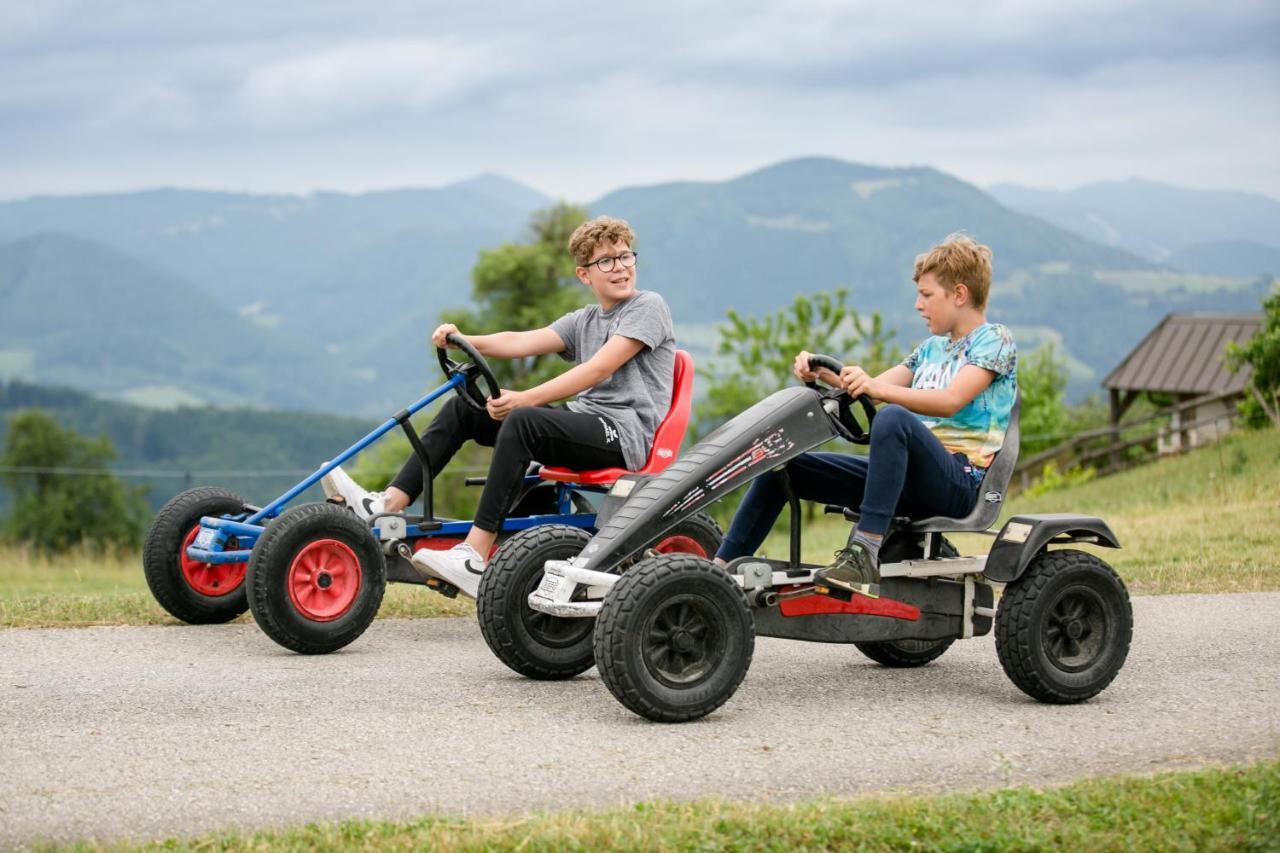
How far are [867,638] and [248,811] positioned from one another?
7.92 feet

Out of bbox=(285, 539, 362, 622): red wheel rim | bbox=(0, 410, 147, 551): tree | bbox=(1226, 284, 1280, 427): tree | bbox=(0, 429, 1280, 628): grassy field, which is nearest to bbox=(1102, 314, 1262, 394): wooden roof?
bbox=(1226, 284, 1280, 427): tree

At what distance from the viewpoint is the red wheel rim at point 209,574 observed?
705 centimetres

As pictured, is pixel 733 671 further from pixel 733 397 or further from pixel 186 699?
pixel 733 397

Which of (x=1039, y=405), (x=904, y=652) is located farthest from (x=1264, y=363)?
(x=1039, y=405)

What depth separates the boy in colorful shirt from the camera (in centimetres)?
532

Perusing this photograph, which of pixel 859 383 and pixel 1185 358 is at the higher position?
pixel 1185 358

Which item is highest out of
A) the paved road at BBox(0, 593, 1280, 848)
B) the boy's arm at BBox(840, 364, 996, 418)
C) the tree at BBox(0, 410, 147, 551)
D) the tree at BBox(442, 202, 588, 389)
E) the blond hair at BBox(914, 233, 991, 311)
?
the tree at BBox(442, 202, 588, 389)

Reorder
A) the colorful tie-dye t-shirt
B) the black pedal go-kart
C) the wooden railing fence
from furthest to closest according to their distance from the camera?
the wooden railing fence
the colorful tie-dye t-shirt
the black pedal go-kart

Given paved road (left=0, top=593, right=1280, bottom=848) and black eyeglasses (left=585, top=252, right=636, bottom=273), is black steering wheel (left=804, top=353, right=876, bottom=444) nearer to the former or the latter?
paved road (left=0, top=593, right=1280, bottom=848)

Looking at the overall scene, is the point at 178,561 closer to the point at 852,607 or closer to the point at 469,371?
the point at 469,371

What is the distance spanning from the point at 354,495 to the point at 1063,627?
11.1 feet

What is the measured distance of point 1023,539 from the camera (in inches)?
212

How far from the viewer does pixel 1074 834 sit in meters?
3.78

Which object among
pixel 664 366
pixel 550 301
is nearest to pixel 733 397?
pixel 550 301
